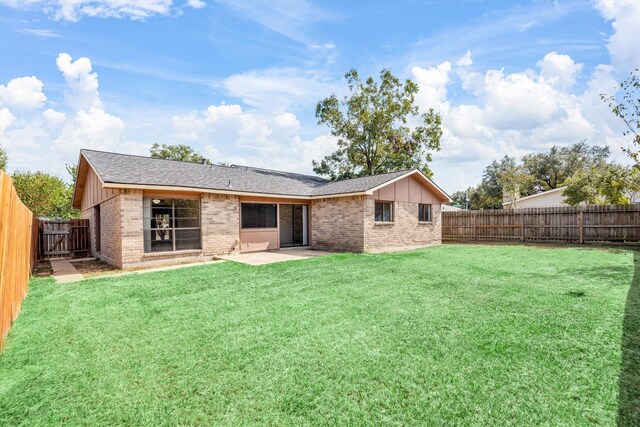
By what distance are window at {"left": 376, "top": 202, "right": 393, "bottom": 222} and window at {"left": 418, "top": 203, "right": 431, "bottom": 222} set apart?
8.75ft

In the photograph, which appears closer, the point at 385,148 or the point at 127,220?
the point at 127,220

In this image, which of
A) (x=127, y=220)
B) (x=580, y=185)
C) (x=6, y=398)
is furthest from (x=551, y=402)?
(x=580, y=185)

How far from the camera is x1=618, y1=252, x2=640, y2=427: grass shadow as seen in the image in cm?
251

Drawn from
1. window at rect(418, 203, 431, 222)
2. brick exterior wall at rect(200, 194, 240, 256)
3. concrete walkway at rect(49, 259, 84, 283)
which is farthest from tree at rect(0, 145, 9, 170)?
window at rect(418, 203, 431, 222)

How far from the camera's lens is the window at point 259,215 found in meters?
13.6

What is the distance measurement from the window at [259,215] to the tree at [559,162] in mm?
35160

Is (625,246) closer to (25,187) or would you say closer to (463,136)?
(463,136)

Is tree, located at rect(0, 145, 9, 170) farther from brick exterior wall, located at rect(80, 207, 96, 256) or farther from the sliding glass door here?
the sliding glass door

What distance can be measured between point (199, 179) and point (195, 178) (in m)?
0.16

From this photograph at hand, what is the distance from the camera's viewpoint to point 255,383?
10.1 ft

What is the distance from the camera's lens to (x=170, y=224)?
11.2 metres

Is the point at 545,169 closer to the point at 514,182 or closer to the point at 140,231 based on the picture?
the point at 514,182

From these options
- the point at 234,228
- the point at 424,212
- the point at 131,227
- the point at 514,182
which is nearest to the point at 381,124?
the point at 424,212

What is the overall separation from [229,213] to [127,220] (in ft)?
11.9
